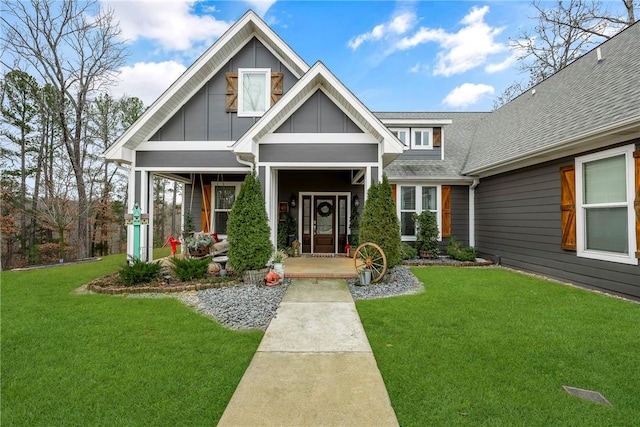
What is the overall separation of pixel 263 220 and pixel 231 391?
4.34 m

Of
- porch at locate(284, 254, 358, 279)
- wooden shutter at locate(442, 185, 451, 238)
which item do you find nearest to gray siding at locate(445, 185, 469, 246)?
wooden shutter at locate(442, 185, 451, 238)

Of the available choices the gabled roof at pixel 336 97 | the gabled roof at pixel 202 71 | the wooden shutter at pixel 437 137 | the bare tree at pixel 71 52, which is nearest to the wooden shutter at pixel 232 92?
the gabled roof at pixel 202 71

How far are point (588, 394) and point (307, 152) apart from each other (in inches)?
247

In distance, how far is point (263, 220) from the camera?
6.66 m

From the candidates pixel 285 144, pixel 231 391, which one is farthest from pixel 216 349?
pixel 285 144

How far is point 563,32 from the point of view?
46.3 ft

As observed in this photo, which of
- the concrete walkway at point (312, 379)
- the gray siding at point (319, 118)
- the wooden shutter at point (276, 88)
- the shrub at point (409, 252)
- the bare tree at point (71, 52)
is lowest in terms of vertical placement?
the concrete walkway at point (312, 379)

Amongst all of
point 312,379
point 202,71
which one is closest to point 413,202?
point 202,71

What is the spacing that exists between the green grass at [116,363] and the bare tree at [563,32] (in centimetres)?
1810

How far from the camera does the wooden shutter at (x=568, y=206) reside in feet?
21.5

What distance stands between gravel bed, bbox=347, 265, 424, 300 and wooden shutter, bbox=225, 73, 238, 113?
5.68 m

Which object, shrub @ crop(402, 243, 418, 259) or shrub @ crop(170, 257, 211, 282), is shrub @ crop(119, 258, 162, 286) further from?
shrub @ crop(402, 243, 418, 259)

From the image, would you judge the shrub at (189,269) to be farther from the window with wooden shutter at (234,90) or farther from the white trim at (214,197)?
the window with wooden shutter at (234,90)

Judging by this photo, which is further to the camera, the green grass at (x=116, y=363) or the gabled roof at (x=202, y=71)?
the gabled roof at (x=202, y=71)
